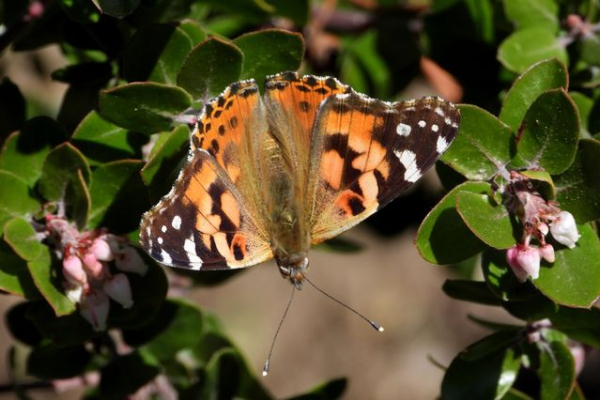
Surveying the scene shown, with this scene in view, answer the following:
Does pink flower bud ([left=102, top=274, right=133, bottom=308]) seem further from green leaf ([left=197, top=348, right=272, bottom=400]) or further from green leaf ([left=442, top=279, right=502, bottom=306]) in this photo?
green leaf ([left=442, top=279, right=502, bottom=306])

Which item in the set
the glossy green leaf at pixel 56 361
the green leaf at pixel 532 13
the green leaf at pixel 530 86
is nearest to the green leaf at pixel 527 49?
the green leaf at pixel 532 13

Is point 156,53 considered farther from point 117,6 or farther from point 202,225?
point 202,225

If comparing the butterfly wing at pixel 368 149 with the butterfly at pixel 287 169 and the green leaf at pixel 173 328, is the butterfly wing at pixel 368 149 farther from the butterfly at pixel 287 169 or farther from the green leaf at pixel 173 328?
the green leaf at pixel 173 328

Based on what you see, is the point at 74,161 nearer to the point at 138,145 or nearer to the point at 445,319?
the point at 138,145

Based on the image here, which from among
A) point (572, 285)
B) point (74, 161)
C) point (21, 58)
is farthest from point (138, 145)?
point (21, 58)

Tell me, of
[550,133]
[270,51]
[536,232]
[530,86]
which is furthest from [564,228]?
[270,51]

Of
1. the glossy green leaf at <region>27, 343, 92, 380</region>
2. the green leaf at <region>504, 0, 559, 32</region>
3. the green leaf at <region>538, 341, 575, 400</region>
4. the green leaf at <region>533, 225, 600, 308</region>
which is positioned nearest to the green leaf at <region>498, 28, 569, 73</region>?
the green leaf at <region>504, 0, 559, 32</region>
